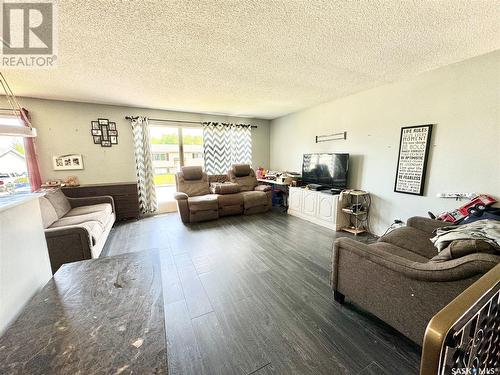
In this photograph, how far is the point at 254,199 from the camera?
171 inches

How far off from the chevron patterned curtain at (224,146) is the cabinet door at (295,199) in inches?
69.1

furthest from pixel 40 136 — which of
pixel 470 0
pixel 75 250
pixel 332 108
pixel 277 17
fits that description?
pixel 470 0

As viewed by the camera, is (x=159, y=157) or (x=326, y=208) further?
(x=159, y=157)

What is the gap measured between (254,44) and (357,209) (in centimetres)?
280

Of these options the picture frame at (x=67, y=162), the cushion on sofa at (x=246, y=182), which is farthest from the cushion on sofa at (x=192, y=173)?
the picture frame at (x=67, y=162)

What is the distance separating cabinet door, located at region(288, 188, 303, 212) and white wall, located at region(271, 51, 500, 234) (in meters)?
1.04

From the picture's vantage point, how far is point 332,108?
12.3 feet

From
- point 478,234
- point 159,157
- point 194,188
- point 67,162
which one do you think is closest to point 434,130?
point 478,234

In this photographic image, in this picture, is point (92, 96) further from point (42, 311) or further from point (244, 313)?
point (244, 313)

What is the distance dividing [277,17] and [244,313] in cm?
233

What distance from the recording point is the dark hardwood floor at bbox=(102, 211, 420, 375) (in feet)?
4.01

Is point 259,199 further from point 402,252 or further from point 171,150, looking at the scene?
point 402,252

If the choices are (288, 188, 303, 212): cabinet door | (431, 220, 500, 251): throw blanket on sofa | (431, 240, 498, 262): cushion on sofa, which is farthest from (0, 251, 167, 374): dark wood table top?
(288, 188, 303, 212): cabinet door

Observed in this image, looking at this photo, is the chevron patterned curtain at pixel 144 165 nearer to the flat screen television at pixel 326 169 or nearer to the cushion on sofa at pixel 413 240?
the flat screen television at pixel 326 169
